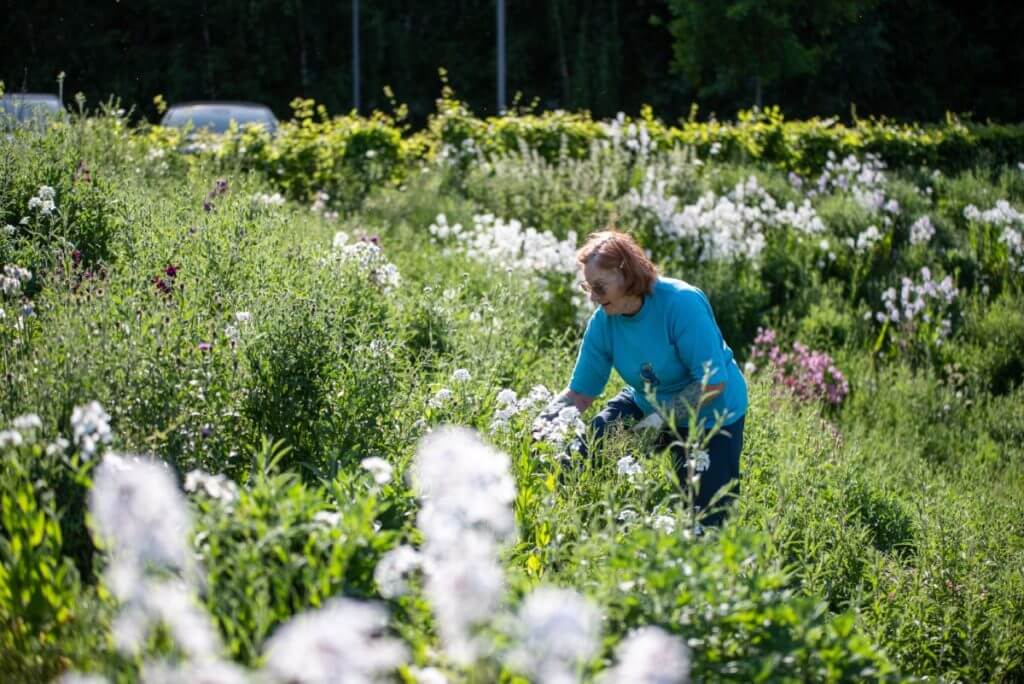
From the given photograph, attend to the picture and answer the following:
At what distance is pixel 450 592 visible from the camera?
202 cm

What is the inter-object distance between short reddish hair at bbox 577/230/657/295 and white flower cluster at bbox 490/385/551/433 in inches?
24.0

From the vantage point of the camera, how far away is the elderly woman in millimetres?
4406

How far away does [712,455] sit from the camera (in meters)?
4.42

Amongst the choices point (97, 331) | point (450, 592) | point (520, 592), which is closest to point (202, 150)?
point (97, 331)

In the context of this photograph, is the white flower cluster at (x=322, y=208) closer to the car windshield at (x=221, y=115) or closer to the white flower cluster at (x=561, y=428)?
the white flower cluster at (x=561, y=428)

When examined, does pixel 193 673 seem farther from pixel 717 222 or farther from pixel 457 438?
pixel 717 222

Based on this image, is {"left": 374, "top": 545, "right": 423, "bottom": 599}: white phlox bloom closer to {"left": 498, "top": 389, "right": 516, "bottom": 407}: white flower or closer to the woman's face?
{"left": 498, "top": 389, "right": 516, "bottom": 407}: white flower

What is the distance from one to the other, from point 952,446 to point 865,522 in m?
1.99

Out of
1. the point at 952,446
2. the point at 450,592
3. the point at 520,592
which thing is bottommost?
the point at 952,446

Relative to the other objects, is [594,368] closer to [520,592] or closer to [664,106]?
[520,592]

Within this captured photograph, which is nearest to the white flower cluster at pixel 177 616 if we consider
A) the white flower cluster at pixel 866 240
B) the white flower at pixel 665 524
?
the white flower at pixel 665 524

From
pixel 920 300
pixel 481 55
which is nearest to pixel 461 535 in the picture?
pixel 920 300

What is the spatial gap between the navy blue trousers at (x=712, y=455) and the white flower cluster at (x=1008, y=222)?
5704mm

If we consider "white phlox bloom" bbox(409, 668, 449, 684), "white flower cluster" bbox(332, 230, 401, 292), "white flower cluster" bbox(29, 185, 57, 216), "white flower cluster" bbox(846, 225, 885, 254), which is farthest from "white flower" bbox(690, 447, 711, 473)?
"white flower cluster" bbox(846, 225, 885, 254)
